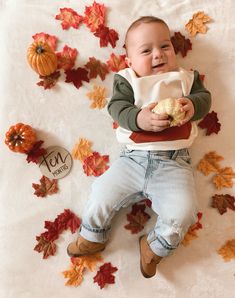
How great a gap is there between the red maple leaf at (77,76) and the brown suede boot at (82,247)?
0.48 metres

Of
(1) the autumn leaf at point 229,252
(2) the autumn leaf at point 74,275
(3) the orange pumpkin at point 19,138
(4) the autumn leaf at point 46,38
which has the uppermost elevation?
(4) the autumn leaf at point 46,38

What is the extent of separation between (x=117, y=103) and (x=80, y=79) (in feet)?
0.66

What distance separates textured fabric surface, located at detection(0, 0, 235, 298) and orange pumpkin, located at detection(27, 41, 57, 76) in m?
0.07

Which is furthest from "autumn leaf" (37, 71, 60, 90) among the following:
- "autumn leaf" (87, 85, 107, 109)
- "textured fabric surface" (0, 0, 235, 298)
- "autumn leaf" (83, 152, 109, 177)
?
"autumn leaf" (83, 152, 109, 177)

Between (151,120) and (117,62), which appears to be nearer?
(151,120)

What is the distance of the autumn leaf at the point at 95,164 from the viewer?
3.83 ft

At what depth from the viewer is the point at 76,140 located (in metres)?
1.19

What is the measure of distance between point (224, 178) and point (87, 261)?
481 millimetres

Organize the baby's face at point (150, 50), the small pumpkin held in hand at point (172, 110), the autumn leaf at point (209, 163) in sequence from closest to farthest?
1. the small pumpkin held in hand at point (172, 110)
2. the baby's face at point (150, 50)
3. the autumn leaf at point (209, 163)

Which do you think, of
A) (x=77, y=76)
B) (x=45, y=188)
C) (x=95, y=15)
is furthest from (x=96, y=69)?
(x=45, y=188)

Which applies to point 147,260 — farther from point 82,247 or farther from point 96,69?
point 96,69

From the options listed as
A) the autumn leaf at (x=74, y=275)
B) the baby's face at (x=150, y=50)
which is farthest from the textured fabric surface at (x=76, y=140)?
the baby's face at (x=150, y=50)

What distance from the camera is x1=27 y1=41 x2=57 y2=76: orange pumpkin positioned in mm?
1119

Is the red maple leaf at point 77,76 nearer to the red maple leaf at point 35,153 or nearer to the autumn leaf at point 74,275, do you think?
the red maple leaf at point 35,153
